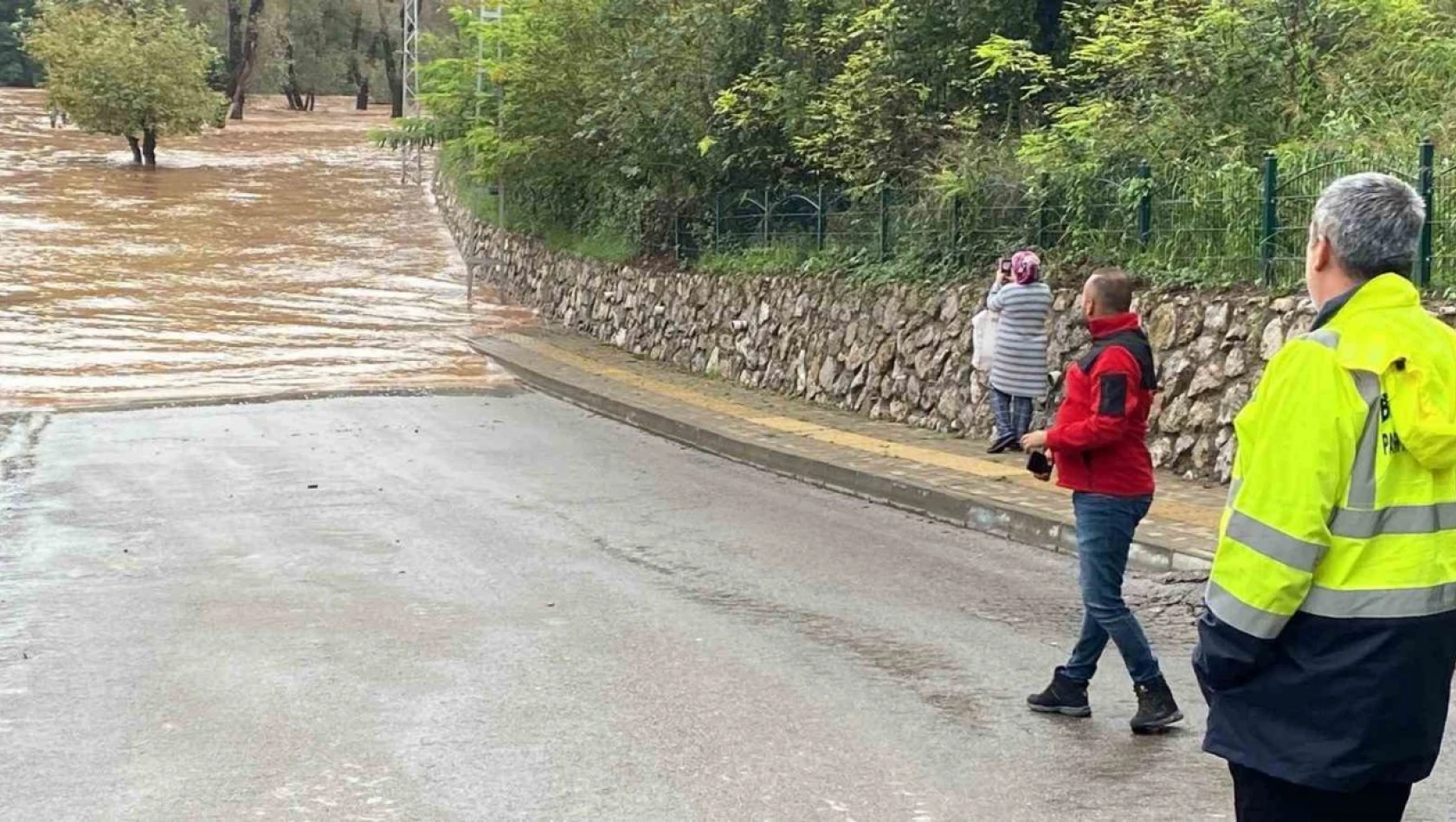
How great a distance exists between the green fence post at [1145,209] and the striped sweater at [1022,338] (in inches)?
42.4

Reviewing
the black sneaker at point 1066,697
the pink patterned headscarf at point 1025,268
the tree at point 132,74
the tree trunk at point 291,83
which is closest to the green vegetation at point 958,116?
the pink patterned headscarf at point 1025,268

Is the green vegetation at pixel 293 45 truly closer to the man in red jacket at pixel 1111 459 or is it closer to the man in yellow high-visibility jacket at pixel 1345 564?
the man in red jacket at pixel 1111 459

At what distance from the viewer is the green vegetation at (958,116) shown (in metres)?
12.7

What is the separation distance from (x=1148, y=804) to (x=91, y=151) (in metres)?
58.0

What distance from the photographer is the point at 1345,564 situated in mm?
2902

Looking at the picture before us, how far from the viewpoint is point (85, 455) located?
580 inches

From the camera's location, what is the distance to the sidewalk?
9938mm

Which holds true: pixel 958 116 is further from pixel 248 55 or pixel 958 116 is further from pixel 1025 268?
pixel 248 55

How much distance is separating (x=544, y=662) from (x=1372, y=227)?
184 inches

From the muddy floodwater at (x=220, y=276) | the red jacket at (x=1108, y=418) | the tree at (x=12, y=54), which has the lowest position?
the muddy floodwater at (x=220, y=276)

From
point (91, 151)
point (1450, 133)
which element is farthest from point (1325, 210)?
point (91, 151)

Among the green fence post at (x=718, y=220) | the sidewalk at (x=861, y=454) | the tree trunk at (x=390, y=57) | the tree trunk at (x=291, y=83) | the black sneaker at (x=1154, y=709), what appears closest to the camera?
the black sneaker at (x=1154, y=709)

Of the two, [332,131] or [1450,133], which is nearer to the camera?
[1450,133]

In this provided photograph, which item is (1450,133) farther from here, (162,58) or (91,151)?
(91,151)
